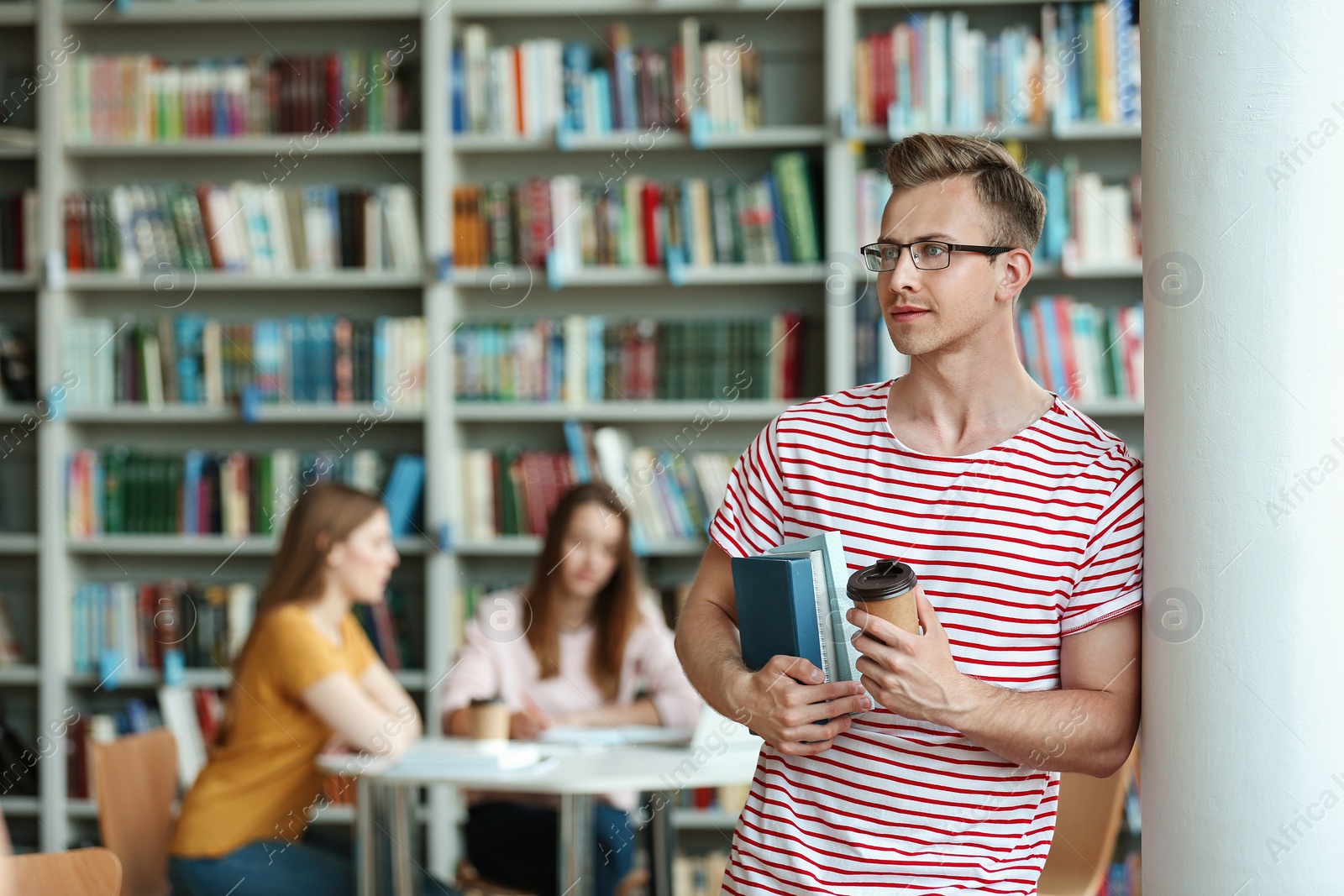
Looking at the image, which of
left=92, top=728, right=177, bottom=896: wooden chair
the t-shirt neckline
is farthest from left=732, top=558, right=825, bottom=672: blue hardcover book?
left=92, top=728, right=177, bottom=896: wooden chair

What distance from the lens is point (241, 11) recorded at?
3881 millimetres

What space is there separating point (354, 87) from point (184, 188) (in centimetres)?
66

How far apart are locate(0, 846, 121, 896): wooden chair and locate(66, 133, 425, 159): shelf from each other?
8.25ft

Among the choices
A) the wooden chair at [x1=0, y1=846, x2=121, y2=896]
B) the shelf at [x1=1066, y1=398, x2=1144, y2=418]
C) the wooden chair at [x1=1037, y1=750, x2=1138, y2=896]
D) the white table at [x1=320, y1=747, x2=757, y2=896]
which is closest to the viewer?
the wooden chair at [x1=0, y1=846, x2=121, y2=896]

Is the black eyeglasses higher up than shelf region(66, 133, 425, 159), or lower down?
lower down

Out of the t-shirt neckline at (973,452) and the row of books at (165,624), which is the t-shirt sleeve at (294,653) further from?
the t-shirt neckline at (973,452)

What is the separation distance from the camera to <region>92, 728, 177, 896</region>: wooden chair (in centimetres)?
248

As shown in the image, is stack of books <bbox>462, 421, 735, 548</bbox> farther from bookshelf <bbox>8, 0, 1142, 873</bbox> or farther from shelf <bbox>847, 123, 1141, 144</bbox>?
shelf <bbox>847, 123, 1141, 144</bbox>

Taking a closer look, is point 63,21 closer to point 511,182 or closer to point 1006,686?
point 511,182

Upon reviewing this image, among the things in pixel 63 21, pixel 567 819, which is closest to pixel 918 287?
pixel 567 819

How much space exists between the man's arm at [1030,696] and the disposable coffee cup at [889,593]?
1cm

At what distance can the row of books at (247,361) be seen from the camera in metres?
3.83

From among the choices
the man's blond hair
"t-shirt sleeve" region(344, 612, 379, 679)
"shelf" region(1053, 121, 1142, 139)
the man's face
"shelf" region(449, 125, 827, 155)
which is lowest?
"t-shirt sleeve" region(344, 612, 379, 679)

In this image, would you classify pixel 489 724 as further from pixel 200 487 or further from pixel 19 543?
pixel 19 543
